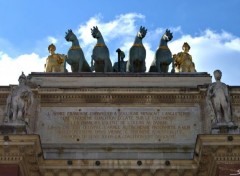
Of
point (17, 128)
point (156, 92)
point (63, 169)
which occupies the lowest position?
point (63, 169)

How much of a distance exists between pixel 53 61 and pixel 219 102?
7.44 m

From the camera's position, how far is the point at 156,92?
20453 millimetres

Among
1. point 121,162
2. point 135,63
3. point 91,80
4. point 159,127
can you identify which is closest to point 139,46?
point 135,63

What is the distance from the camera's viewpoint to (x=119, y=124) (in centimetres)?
2003

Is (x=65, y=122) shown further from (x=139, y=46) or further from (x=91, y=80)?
(x=139, y=46)

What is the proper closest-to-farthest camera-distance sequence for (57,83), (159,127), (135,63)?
(159,127) < (57,83) < (135,63)

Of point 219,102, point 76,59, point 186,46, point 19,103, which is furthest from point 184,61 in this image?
point 19,103

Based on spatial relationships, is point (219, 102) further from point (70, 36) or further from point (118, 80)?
point (70, 36)

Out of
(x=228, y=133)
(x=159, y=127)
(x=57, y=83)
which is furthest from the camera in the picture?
(x=57, y=83)

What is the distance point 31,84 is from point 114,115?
112 inches

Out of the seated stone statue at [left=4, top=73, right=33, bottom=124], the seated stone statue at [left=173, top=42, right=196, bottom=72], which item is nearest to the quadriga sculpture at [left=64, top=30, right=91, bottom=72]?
the seated stone statue at [left=173, top=42, right=196, bottom=72]

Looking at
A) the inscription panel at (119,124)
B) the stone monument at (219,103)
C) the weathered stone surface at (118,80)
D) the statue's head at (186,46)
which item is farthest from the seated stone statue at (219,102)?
the statue's head at (186,46)

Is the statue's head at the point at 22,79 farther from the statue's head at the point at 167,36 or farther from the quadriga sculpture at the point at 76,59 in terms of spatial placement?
the statue's head at the point at 167,36

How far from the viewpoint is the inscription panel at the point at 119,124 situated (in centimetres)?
1973
